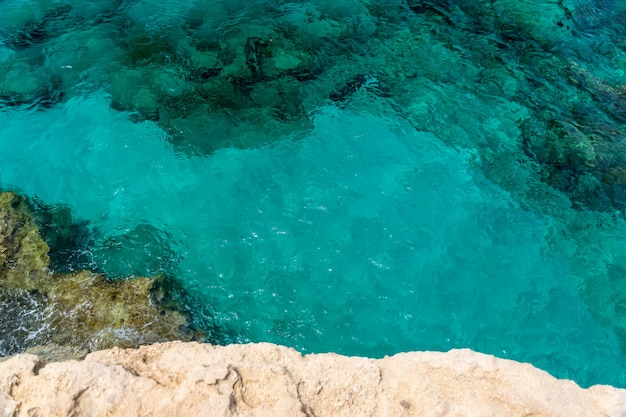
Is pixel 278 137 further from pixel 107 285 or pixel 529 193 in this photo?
pixel 529 193

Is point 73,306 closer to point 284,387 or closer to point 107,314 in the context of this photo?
point 107,314

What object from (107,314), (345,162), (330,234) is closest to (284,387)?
(107,314)

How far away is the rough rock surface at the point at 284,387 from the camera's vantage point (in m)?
3.83

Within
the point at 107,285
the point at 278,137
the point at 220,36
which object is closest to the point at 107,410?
the point at 107,285

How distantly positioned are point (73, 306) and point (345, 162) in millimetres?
3920

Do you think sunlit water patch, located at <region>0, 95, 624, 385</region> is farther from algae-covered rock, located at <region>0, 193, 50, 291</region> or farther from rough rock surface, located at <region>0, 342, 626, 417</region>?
rough rock surface, located at <region>0, 342, 626, 417</region>

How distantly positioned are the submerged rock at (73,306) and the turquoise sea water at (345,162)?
0.32 metres

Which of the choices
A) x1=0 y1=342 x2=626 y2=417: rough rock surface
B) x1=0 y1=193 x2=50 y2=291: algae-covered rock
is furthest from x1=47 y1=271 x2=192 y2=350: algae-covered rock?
x1=0 y1=342 x2=626 y2=417: rough rock surface

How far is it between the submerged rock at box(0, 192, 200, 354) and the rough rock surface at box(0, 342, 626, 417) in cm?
119

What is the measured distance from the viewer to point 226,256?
21.2 ft

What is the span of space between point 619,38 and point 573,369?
708 cm

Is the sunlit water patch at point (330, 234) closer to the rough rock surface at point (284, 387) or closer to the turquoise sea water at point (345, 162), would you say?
the turquoise sea water at point (345, 162)

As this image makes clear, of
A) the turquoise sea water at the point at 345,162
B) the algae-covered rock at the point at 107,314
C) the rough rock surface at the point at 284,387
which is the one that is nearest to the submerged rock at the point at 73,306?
the algae-covered rock at the point at 107,314

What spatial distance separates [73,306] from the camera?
5.77 meters
